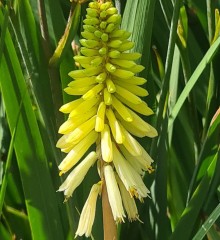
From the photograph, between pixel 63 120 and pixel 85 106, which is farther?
pixel 63 120

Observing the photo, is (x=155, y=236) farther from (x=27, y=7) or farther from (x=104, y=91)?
(x=27, y=7)

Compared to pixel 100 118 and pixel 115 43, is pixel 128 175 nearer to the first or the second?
pixel 100 118

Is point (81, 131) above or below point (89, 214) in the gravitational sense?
above

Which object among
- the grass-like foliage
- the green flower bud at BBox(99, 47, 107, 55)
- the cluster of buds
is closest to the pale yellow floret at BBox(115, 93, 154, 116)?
the cluster of buds

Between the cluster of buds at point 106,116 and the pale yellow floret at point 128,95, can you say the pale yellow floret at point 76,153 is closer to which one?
the cluster of buds at point 106,116

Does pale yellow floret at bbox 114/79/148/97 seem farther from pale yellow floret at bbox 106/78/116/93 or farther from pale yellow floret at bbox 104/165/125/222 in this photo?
pale yellow floret at bbox 104/165/125/222

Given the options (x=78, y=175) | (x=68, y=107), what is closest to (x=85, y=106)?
(x=68, y=107)

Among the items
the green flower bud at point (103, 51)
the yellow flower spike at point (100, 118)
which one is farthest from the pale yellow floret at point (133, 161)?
the green flower bud at point (103, 51)
